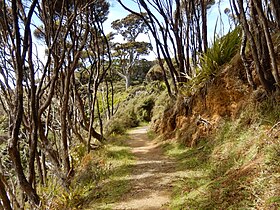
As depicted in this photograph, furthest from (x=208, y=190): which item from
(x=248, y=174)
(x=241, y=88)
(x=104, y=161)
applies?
(x=104, y=161)

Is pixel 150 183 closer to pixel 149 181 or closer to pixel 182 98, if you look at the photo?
pixel 149 181

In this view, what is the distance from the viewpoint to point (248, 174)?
3199 millimetres

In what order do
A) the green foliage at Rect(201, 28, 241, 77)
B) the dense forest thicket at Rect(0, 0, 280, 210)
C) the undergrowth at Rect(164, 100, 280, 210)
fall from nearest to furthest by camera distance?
the undergrowth at Rect(164, 100, 280, 210), the dense forest thicket at Rect(0, 0, 280, 210), the green foliage at Rect(201, 28, 241, 77)

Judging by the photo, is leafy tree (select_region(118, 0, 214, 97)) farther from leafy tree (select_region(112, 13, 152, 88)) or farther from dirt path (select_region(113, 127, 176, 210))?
leafy tree (select_region(112, 13, 152, 88))

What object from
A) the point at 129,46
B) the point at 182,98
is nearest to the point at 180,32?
the point at 182,98

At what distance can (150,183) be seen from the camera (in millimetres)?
4820

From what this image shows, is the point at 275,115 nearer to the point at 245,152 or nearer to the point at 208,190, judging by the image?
the point at 245,152

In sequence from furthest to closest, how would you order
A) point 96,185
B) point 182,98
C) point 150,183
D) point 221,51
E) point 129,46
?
1. point 129,46
2. point 182,98
3. point 221,51
4. point 96,185
5. point 150,183

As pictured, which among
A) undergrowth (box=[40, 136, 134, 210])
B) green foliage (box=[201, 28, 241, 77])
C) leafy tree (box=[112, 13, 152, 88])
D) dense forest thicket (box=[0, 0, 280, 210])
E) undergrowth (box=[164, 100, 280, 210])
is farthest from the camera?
leafy tree (box=[112, 13, 152, 88])

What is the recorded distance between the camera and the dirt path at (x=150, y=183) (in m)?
4.11

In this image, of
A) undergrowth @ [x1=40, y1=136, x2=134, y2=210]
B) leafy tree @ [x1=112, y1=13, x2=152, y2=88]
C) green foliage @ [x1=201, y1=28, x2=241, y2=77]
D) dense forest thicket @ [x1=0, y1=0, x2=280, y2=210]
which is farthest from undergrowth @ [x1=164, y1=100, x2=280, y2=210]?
leafy tree @ [x1=112, y1=13, x2=152, y2=88]

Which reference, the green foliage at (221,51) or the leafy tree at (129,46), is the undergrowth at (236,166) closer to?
the green foliage at (221,51)

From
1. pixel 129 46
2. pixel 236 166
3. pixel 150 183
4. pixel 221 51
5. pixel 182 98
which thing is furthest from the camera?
pixel 129 46

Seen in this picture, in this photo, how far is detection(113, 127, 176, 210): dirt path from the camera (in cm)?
411
